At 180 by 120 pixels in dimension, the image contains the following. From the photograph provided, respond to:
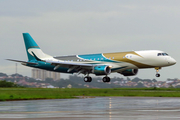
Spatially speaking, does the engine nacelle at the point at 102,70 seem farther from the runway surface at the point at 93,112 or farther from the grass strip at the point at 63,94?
the runway surface at the point at 93,112

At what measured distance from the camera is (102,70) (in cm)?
5241

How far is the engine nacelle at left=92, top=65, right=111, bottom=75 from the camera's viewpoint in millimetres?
52425

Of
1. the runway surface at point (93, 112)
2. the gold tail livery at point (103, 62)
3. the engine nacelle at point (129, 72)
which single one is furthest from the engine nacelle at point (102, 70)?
the runway surface at point (93, 112)

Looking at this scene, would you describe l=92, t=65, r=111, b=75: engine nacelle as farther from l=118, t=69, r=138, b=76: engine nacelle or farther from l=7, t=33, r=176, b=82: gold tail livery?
l=118, t=69, r=138, b=76: engine nacelle

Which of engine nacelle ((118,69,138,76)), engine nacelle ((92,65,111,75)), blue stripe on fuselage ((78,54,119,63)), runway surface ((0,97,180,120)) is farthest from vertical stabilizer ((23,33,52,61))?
runway surface ((0,97,180,120))

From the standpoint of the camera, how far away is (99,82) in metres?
60.4

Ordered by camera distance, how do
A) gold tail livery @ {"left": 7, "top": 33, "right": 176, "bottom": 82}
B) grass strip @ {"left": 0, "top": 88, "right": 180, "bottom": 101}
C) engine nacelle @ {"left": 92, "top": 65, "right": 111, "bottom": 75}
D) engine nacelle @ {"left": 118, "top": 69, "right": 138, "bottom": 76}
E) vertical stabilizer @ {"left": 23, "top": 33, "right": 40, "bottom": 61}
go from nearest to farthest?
grass strip @ {"left": 0, "top": 88, "right": 180, "bottom": 101} → gold tail livery @ {"left": 7, "top": 33, "right": 176, "bottom": 82} → engine nacelle @ {"left": 92, "top": 65, "right": 111, "bottom": 75} → engine nacelle @ {"left": 118, "top": 69, "right": 138, "bottom": 76} → vertical stabilizer @ {"left": 23, "top": 33, "right": 40, "bottom": 61}

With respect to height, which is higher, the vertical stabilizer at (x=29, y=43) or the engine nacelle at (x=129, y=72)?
the vertical stabilizer at (x=29, y=43)

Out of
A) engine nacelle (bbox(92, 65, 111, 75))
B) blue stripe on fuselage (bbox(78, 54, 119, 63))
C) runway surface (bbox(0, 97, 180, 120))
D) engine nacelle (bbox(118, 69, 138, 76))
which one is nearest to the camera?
runway surface (bbox(0, 97, 180, 120))

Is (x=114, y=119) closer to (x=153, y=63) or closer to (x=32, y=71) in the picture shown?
(x=153, y=63)

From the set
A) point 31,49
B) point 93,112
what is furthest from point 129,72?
point 93,112

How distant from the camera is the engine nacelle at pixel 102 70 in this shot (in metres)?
52.4

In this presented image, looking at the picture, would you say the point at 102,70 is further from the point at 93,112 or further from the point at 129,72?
the point at 93,112

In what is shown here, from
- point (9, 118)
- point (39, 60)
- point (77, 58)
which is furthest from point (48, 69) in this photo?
point (9, 118)
